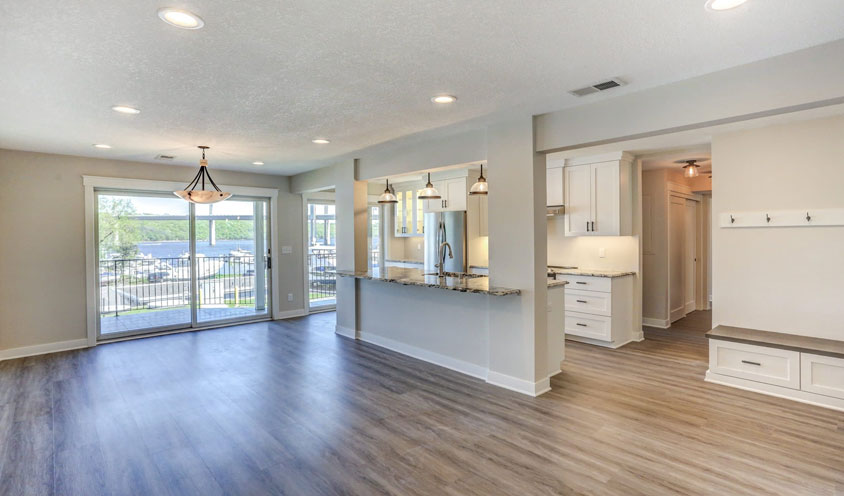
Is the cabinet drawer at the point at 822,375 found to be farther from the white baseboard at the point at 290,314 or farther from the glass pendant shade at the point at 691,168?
the white baseboard at the point at 290,314

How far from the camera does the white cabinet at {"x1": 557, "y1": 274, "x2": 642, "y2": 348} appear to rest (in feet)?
17.1

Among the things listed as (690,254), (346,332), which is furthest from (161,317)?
(690,254)

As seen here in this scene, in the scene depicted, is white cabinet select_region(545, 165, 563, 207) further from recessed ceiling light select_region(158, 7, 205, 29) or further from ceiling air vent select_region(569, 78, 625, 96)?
recessed ceiling light select_region(158, 7, 205, 29)

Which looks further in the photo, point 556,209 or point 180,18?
point 556,209

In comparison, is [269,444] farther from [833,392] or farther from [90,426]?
[833,392]

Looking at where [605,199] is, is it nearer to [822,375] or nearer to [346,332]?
[822,375]

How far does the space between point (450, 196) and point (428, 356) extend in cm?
294

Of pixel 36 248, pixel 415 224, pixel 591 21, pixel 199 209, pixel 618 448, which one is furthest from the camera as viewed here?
pixel 415 224

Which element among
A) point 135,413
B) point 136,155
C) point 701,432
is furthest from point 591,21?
point 136,155

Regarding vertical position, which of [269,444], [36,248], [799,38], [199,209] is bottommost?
[269,444]

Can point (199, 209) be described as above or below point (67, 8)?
below

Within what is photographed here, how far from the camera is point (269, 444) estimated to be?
2.87m

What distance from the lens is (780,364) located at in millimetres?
3561

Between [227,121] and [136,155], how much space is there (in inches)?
96.5
